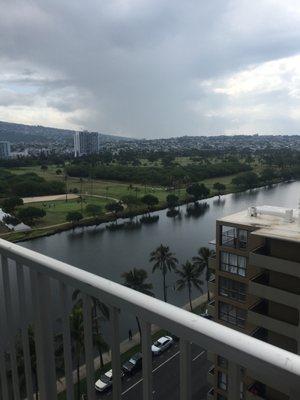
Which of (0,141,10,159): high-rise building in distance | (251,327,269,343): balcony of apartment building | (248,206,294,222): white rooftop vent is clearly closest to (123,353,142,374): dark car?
(251,327,269,343): balcony of apartment building

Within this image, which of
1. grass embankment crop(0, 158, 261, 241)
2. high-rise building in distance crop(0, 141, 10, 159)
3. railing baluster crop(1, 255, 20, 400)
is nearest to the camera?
railing baluster crop(1, 255, 20, 400)

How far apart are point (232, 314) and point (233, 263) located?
0.64 meters

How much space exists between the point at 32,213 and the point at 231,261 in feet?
38.8

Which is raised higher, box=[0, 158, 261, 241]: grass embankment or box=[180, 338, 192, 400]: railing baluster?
box=[180, 338, 192, 400]: railing baluster

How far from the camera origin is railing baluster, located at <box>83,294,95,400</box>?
0.66 m

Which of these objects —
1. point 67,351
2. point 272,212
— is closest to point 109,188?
point 272,212

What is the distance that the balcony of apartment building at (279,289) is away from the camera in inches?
159

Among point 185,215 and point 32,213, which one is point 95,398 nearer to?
point 32,213

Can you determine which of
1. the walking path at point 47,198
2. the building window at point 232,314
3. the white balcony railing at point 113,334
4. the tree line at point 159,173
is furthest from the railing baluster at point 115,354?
the tree line at point 159,173

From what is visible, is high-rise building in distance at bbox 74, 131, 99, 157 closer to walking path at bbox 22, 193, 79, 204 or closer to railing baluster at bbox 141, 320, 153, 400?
walking path at bbox 22, 193, 79, 204

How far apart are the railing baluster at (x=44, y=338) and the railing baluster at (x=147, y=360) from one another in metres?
Answer: 0.29

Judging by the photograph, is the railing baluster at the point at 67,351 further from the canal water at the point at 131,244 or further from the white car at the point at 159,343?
the canal water at the point at 131,244

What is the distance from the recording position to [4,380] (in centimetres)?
99

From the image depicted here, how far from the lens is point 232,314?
5.04 meters
